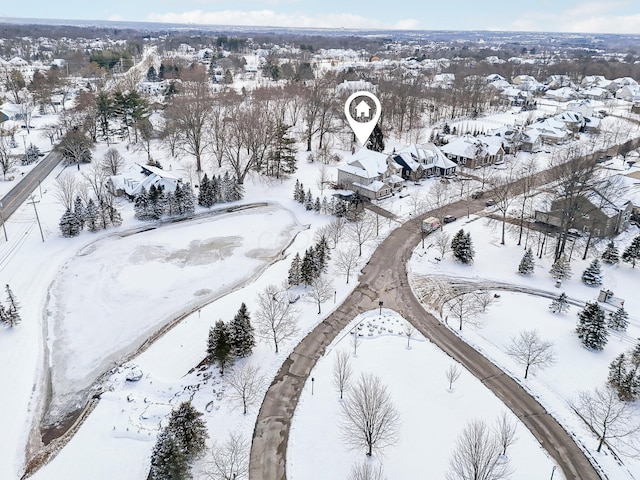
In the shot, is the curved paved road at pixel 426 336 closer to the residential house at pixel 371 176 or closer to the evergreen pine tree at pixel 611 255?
the residential house at pixel 371 176

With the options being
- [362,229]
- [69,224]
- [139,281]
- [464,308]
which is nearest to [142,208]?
[69,224]

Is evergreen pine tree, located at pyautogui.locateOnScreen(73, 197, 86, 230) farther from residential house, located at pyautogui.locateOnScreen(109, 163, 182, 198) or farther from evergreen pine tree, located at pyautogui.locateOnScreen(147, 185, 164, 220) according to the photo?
residential house, located at pyautogui.locateOnScreen(109, 163, 182, 198)

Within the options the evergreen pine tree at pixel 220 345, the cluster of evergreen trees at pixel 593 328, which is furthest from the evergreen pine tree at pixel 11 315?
the cluster of evergreen trees at pixel 593 328

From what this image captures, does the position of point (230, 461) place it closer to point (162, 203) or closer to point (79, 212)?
point (79, 212)

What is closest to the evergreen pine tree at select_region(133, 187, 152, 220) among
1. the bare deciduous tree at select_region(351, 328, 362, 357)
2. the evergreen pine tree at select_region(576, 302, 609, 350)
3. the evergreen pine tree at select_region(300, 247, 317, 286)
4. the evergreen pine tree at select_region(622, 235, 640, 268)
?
the evergreen pine tree at select_region(300, 247, 317, 286)

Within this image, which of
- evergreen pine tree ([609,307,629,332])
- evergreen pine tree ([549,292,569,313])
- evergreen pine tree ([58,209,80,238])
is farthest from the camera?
evergreen pine tree ([58,209,80,238])

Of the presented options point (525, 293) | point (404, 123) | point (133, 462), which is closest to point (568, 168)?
point (525, 293)
